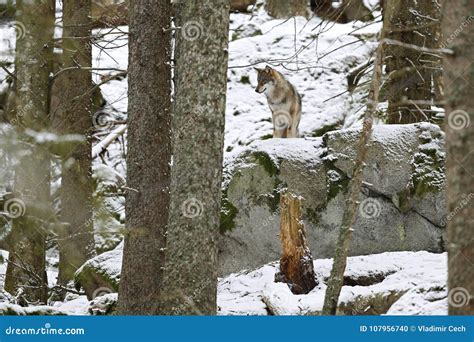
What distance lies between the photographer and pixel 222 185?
11164 millimetres

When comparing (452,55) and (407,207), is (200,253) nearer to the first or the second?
(452,55)

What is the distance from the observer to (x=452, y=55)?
18.7ft

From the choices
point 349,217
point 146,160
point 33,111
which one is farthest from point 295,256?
point 33,111

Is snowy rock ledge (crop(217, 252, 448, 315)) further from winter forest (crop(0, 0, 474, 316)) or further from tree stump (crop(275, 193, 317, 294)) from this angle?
tree stump (crop(275, 193, 317, 294))

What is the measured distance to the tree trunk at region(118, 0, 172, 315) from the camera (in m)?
8.90

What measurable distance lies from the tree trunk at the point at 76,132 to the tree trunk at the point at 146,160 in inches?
133

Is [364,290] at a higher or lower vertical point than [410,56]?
lower

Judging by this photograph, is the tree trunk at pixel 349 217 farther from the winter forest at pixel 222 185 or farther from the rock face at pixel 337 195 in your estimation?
the rock face at pixel 337 195

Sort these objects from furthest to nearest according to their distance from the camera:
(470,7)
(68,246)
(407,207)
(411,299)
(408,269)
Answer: (68,246), (407,207), (408,269), (411,299), (470,7)

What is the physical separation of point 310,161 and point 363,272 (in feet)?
7.81

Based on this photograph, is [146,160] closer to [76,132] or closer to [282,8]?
[76,132]

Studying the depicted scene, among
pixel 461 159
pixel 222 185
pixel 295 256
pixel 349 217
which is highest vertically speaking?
pixel 461 159

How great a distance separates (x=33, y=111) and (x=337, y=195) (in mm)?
4677

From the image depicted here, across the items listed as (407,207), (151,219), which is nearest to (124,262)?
(151,219)
